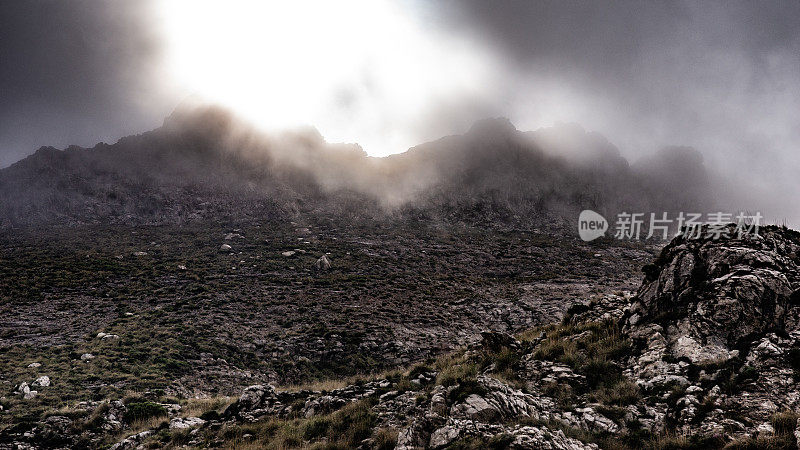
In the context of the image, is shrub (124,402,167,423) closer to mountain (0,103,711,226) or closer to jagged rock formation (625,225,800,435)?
jagged rock formation (625,225,800,435)

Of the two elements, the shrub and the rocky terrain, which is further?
the shrub

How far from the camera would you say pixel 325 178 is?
89.4 m

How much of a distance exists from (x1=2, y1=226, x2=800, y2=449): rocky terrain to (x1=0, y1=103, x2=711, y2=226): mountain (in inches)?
2365

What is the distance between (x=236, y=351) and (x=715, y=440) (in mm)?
27238

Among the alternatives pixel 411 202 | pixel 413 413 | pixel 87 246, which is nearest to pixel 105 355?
pixel 413 413

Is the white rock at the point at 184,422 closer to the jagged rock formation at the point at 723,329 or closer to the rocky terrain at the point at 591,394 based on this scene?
the rocky terrain at the point at 591,394

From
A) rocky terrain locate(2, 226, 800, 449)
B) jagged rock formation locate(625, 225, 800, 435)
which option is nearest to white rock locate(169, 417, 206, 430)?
rocky terrain locate(2, 226, 800, 449)

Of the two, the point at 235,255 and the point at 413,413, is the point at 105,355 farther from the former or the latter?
the point at 235,255

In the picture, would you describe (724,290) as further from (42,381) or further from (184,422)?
(42,381)

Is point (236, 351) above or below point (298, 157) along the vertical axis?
below

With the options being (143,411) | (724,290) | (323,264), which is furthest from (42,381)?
(724,290)

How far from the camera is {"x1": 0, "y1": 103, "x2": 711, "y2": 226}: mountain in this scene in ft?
233

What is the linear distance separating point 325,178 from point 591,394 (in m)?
82.7

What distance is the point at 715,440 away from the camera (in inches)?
332
